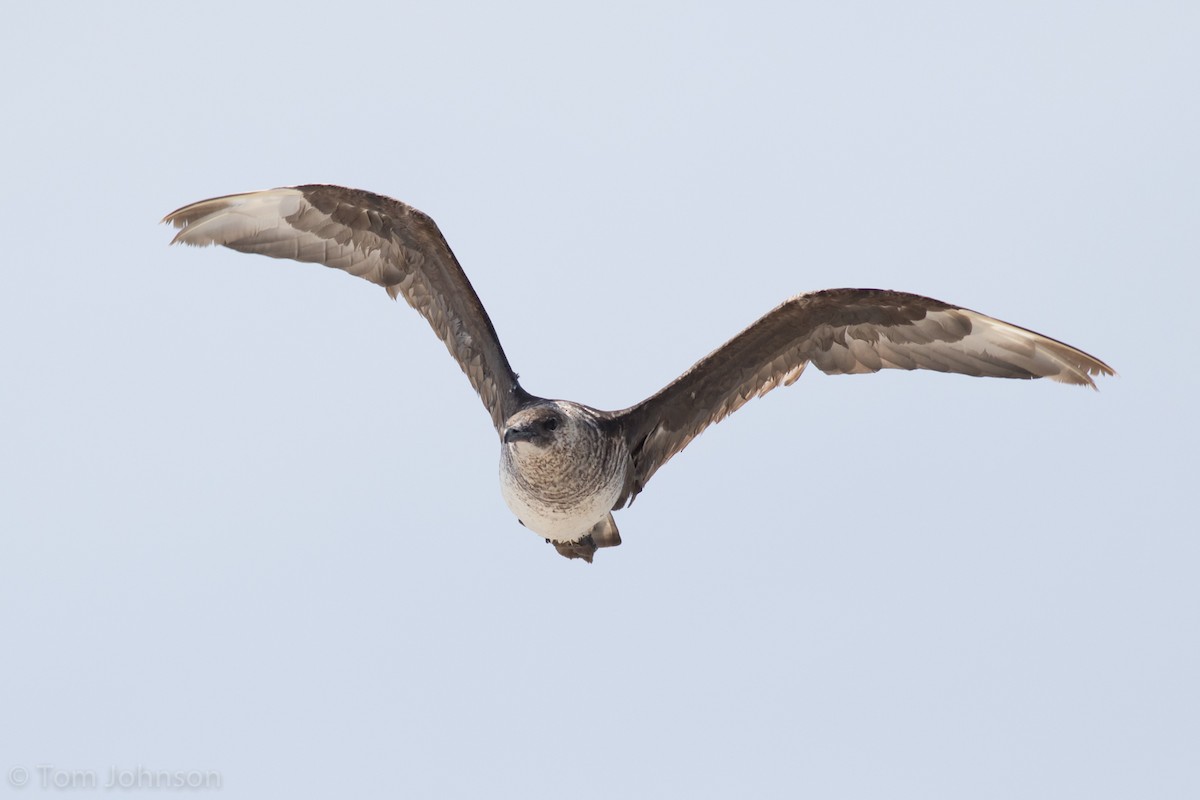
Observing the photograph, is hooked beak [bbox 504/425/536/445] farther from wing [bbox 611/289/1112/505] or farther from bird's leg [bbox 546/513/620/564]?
bird's leg [bbox 546/513/620/564]

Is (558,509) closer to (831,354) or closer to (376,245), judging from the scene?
(831,354)

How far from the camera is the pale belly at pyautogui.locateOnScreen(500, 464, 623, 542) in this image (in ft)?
39.2

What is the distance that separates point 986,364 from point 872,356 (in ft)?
2.77

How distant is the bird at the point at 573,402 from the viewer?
11.9 meters

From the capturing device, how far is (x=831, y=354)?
12.5m

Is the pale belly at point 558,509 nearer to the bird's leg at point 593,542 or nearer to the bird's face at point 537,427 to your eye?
the bird's leg at point 593,542

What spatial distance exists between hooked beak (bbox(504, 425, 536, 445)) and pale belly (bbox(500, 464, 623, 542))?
570 millimetres

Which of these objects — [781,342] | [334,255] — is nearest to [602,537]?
[781,342]

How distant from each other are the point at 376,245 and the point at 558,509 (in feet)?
8.35

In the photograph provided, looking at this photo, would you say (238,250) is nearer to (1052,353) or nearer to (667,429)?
(667,429)

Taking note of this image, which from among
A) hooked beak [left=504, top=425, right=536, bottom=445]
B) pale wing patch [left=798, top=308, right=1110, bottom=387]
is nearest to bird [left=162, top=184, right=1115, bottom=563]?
pale wing patch [left=798, top=308, right=1110, bottom=387]

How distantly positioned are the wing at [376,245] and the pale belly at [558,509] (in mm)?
677

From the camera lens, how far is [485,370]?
12727 millimetres

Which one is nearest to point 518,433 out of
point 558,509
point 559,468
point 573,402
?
point 559,468
